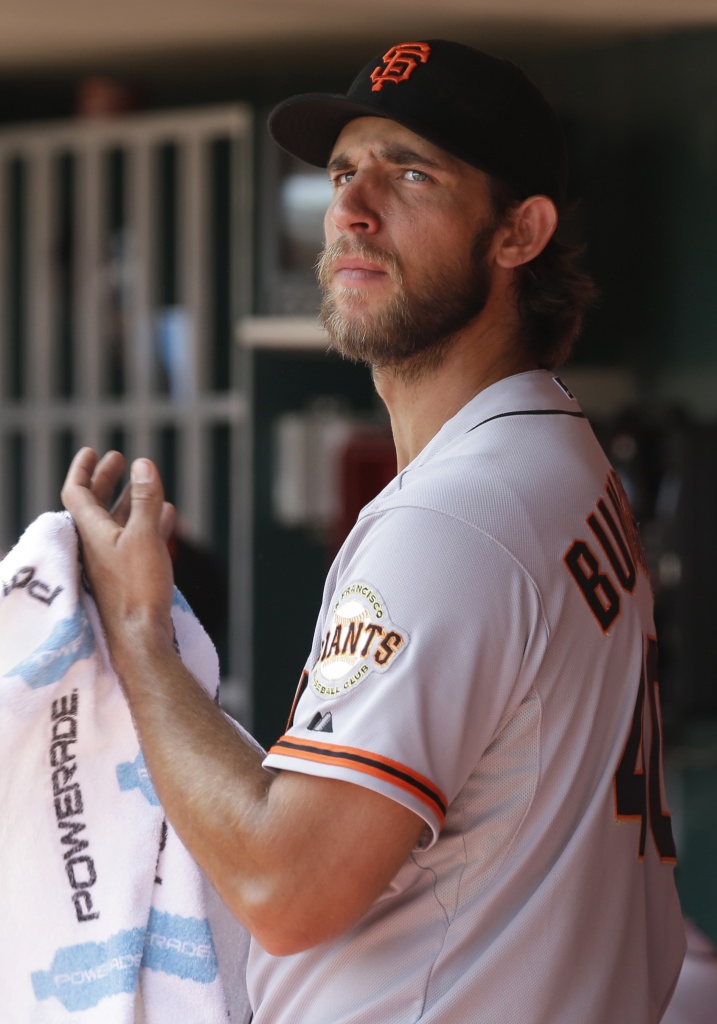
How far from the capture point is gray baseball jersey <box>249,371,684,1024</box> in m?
1.12

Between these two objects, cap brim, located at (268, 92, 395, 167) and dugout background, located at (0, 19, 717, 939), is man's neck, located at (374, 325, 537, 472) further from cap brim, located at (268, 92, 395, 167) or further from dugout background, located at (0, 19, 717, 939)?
dugout background, located at (0, 19, 717, 939)

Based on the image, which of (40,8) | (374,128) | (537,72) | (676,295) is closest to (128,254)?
(40,8)

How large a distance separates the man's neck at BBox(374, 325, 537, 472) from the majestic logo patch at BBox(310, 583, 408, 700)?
0.33 metres

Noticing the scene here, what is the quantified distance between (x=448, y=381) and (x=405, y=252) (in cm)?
14

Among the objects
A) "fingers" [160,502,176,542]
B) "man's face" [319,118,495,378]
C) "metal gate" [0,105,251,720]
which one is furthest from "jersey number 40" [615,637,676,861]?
"metal gate" [0,105,251,720]

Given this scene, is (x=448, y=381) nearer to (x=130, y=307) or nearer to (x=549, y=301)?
(x=549, y=301)

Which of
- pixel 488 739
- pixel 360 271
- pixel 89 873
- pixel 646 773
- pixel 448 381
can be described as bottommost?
pixel 89 873

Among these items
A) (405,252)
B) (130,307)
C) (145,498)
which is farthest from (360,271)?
(130,307)

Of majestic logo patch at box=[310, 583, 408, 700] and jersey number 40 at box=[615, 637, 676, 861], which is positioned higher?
majestic logo patch at box=[310, 583, 408, 700]

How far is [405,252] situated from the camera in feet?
4.75

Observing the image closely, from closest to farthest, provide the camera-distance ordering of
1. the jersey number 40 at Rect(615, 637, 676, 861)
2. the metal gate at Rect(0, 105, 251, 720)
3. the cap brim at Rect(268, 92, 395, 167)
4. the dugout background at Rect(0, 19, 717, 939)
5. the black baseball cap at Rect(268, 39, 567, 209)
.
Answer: the jersey number 40 at Rect(615, 637, 676, 861), the black baseball cap at Rect(268, 39, 567, 209), the cap brim at Rect(268, 92, 395, 167), the dugout background at Rect(0, 19, 717, 939), the metal gate at Rect(0, 105, 251, 720)

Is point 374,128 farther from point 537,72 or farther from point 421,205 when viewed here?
point 537,72

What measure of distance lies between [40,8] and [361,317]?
2.88 metres

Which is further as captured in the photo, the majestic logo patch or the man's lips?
the man's lips
